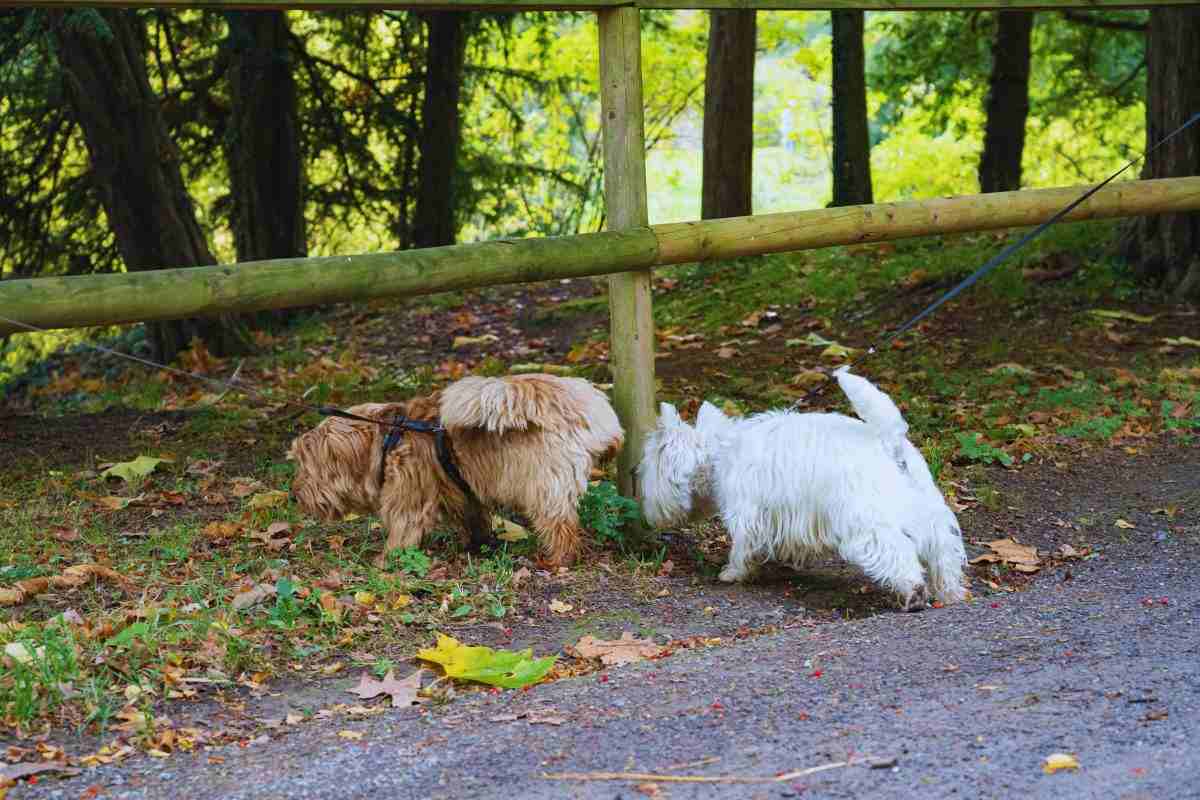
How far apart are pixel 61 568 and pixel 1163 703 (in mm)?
4312

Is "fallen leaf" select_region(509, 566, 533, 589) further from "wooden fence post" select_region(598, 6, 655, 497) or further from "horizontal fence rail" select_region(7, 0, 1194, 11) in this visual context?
"horizontal fence rail" select_region(7, 0, 1194, 11)

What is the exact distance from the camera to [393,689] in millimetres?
4105

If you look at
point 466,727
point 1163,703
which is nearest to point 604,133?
point 466,727

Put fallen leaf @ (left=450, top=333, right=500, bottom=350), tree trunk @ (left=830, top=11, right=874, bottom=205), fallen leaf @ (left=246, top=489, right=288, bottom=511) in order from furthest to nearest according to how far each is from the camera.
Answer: tree trunk @ (left=830, top=11, right=874, bottom=205)
fallen leaf @ (left=450, top=333, right=500, bottom=350)
fallen leaf @ (left=246, top=489, right=288, bottom=511)

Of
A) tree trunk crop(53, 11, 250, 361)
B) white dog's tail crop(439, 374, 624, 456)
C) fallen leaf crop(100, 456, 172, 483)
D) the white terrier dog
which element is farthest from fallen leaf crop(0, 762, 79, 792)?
tree trunk crop(53, 11, 250, 361)

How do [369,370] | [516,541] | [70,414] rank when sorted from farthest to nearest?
[369,370]
[70,414]
[516,541]

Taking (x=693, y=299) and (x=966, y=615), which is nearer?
(x=966, y=615)

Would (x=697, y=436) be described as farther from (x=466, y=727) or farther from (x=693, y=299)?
(x=693, y=299)

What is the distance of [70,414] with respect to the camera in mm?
9070

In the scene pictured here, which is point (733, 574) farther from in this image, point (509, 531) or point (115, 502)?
point (115, 502)

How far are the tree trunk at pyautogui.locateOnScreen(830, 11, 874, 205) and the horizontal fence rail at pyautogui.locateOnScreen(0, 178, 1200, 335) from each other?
5892 mm

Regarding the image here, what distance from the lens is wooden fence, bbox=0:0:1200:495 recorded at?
4.67 metres

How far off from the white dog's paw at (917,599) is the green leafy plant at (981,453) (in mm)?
2209

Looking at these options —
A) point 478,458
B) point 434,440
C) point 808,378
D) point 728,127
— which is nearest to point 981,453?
point 808,378
